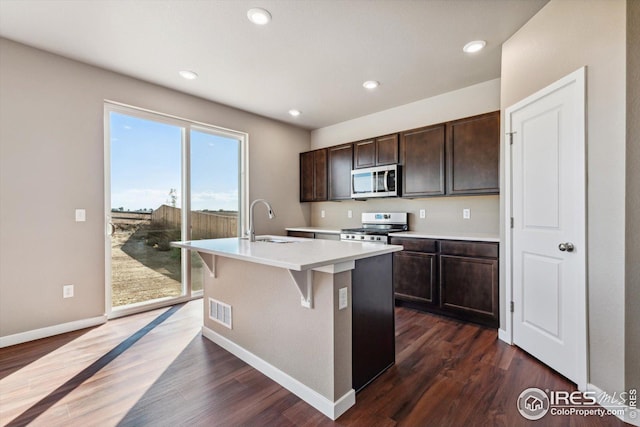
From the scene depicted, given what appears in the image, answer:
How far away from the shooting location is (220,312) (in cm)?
257

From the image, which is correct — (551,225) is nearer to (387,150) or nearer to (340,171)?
(387,150)

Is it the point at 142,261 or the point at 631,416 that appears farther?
the point at 142,261

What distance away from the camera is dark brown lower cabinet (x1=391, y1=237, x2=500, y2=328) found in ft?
9.43

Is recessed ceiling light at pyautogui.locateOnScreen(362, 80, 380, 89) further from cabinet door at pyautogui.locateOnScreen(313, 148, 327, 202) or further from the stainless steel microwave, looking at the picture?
cabinet door at pyautogui.locateOnScreen(313, 148, 327, 202)

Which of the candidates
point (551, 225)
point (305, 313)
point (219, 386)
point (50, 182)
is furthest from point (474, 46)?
point (50, 182)

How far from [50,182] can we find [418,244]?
3.84 meters

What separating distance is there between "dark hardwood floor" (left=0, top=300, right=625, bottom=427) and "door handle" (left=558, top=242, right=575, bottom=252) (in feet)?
2.96

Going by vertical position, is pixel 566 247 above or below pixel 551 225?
below

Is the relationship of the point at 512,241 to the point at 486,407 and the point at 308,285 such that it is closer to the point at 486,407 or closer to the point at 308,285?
the point at 486,407

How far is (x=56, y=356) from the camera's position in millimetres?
2357

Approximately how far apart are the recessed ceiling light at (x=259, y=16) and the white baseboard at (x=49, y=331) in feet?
10.7

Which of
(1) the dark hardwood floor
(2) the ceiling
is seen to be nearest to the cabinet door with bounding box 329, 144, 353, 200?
(2) the ceiling

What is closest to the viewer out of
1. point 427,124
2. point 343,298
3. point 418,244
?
point 343,298

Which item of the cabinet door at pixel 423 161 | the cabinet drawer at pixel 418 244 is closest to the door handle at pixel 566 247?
the cabinet drawer at pixel 418 244
